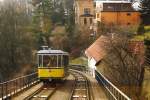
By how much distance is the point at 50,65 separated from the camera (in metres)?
40.0

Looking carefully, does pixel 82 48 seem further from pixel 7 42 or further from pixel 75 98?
pixel 75 98

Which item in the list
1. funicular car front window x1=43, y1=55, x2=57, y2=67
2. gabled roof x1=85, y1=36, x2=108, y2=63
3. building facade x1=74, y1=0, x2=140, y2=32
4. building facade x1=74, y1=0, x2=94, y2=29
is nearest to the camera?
funicular car front window x1=43, y1=55, x2=57, y2=67

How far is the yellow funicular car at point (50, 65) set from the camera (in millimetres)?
39719

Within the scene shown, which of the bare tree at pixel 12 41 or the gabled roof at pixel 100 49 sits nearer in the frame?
the gabled roof at pixel 100 49

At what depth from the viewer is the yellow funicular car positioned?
39.7 metres

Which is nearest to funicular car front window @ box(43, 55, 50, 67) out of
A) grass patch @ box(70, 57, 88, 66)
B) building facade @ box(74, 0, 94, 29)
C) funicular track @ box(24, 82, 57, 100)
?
funicular track @ box(24, 82, 57, 100)

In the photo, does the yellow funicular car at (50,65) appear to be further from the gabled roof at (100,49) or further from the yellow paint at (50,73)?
the gabled roof at (100,49)

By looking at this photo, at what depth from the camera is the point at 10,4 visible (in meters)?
66.2

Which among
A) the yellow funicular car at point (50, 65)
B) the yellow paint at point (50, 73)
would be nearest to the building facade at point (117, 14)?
the yellow funicular car at point (50, 65)

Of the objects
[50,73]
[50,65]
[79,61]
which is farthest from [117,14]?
[50,73]

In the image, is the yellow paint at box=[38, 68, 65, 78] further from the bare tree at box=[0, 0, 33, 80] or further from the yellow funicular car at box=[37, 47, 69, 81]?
the bare tree at box=[0, 0, 33, 80]

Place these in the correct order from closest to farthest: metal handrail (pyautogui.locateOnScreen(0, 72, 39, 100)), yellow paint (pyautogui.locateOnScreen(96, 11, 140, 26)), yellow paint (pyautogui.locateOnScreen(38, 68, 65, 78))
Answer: metal handrail (pyautogui.locateOnScreen(0, 72, 39, 100)), yellow paint (pyautogui.locateOnScreen(38, 68, 65, 78)), yellow paint (pyautogui.locateOnScreen(96, 11, 140, 26))

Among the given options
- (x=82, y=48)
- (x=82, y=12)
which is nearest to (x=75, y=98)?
(x=82, y=48)

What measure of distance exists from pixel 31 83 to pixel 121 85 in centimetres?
1026
